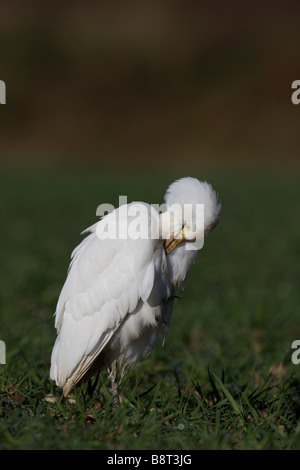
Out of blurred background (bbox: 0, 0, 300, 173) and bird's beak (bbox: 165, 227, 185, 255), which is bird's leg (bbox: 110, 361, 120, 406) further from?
blurred background (bbox: 0, 0, 300, 173)

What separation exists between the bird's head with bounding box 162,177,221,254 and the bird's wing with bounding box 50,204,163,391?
11 centimetres

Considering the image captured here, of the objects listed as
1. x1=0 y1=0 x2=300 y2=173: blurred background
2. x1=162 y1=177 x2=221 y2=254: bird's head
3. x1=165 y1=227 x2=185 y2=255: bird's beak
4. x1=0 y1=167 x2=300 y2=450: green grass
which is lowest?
x1=0 y1=167 x2=300 y2=450: green grass

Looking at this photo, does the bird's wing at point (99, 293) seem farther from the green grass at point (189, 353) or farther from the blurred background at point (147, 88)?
the blurred background at point (147, 88)

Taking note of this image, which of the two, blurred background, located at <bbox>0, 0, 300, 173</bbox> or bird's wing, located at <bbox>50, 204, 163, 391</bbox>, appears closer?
bird's wing, located at <bbox>50, 204, 163, 391</bbox>

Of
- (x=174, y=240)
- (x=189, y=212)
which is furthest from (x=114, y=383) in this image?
(x=189, y=212)

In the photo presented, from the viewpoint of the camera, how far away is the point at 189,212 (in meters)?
4.34

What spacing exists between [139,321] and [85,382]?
0.59 m

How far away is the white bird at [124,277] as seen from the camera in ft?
14.4

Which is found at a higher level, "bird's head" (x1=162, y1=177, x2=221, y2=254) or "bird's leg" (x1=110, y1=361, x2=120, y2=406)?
"bird's head" (x1=162, y1=177, x2=221, y2=254)

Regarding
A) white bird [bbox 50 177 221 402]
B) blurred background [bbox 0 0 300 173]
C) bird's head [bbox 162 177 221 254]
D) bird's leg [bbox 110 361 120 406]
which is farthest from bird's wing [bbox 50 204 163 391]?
blurred background [bbox 0 0 300 173]

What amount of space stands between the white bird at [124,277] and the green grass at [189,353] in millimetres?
264

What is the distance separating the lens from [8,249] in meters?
12.1

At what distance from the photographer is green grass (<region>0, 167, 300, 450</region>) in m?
3.78

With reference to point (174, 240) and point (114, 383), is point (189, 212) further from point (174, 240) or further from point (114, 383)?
point (114, 383)
